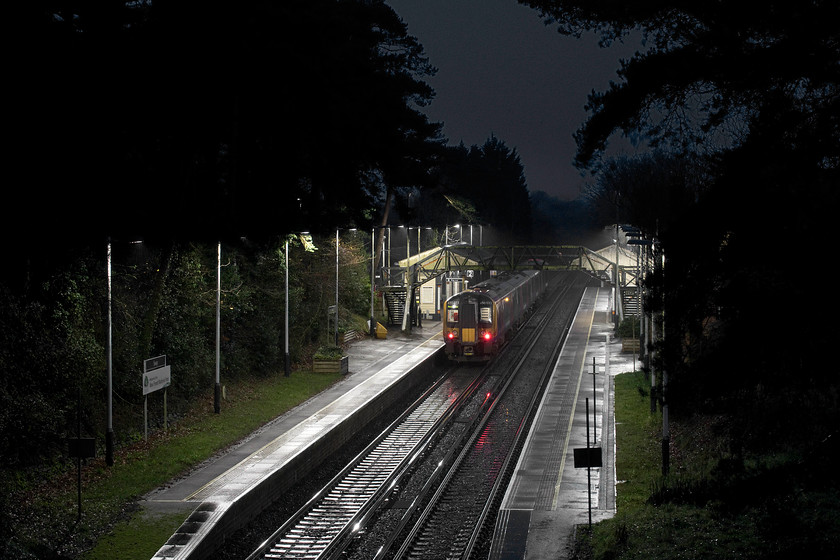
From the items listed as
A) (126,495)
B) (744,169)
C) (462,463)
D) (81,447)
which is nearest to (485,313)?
(462,463)

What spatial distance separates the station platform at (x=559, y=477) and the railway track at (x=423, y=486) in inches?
23.7

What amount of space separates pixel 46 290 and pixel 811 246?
52.2ft

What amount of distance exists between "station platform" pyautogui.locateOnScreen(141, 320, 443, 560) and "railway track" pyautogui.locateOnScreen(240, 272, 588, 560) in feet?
3.06

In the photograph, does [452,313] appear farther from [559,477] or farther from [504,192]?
[504,192]

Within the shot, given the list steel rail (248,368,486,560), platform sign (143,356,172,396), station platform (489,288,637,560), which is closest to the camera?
station platform (489,288,637,560)

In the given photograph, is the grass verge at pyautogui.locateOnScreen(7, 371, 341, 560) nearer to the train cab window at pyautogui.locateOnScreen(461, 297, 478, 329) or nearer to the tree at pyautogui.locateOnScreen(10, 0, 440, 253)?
the tree at pyautogui.locateOnScreen(10, 0, 440, 253)

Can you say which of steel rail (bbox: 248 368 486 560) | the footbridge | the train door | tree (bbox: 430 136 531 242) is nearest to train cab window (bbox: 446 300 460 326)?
the train door

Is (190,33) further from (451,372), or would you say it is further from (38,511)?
(451,372)

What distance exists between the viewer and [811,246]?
9859mm

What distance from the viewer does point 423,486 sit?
1911cm

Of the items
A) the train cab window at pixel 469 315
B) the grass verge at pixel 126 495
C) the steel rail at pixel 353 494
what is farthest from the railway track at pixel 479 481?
the grass verge at pixel 126 495

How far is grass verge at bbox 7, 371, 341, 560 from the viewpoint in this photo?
1391cm

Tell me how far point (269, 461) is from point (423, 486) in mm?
3675

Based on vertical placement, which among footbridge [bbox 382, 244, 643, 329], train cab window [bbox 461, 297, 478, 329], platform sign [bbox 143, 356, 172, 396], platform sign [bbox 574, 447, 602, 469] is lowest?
platform sign [bbox 574, 447, 602, 469]
